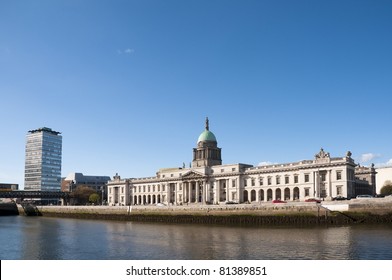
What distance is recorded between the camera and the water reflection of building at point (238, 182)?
106250mm

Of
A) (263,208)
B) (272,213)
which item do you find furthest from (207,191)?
(272,213)

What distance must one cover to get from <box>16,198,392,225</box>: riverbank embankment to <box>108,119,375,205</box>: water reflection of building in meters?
27.9

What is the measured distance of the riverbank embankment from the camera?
7206cm

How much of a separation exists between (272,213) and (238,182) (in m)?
45.9

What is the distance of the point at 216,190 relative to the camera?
133 metres

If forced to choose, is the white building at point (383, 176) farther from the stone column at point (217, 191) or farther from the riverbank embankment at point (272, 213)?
the riverbank embankment at point (272, 213)

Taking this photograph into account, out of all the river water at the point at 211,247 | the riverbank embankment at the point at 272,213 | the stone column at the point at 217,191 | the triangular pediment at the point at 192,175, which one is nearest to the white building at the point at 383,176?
the stone column at the point at 217,191

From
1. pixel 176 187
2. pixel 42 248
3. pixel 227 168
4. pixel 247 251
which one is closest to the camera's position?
pixel 247 251

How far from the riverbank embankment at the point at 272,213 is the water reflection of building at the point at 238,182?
27927 millimetres

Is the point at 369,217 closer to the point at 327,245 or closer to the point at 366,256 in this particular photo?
the point at 327,245

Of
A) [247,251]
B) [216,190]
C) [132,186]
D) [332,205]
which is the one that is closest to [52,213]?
[132,186]

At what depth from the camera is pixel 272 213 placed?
8125cm

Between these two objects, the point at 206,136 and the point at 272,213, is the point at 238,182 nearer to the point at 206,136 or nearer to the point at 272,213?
the point at 206,136
